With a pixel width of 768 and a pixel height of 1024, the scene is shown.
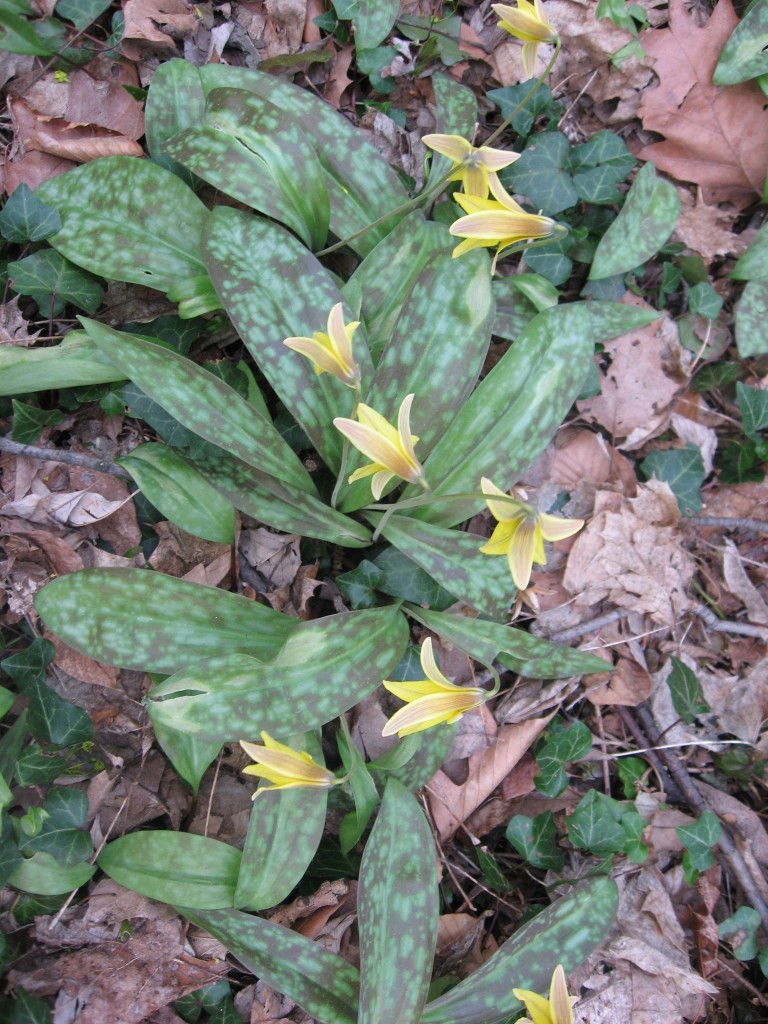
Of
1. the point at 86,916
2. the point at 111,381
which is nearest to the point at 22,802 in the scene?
the point at 86,916

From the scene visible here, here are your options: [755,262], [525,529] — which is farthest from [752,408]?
[525,529]

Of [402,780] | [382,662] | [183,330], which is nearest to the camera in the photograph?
[382,662]

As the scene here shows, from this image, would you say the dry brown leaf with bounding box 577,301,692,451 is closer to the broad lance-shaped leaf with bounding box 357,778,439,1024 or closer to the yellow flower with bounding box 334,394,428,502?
the yellow flower with bounding box 334,394,428,502

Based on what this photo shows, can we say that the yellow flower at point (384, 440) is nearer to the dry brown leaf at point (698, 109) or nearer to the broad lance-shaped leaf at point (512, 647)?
the broad lance-shaped leaf at point (512, 647)

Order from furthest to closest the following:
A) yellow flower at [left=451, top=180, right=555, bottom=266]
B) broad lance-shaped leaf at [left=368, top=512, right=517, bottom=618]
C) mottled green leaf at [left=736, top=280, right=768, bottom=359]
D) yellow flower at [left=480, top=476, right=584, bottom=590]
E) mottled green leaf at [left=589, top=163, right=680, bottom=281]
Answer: mottled green leaf at [left=736, top=280, right=768, bottom=359] < mottled green leaf at [left=589, top=163, right=680, bottom=281] < broad lance-shaped leaf at [left=368, top=512, right=517, bottom=618] < yellow flower at [left=451, top=180, right=555, bottom=266] < yellow flower at [left=480, top=476, right=584, bottom=590]

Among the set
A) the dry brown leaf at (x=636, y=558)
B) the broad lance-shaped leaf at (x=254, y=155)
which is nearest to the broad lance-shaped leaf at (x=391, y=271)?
the broad lance-shaped leaf at (x=254, y=155)

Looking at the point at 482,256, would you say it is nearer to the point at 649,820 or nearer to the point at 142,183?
the point at 142,183

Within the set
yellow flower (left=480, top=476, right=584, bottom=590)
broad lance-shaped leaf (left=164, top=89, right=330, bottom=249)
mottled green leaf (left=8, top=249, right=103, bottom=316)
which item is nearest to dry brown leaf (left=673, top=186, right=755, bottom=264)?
broad lance-shaped leaf (left=164, top=89, right=330, bottom=249)
